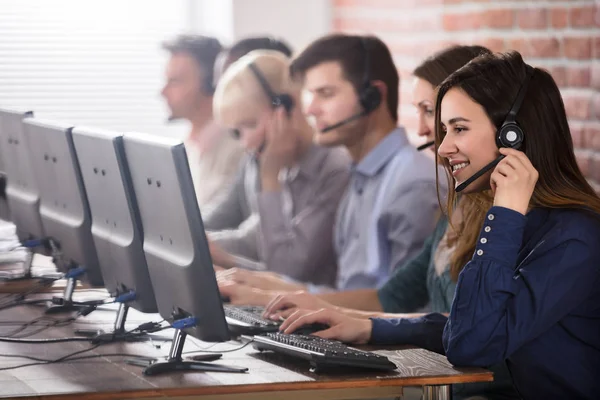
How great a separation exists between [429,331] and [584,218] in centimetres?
39

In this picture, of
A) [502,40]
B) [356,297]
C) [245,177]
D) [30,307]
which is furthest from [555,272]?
[245,177]

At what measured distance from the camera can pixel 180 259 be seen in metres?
1.83

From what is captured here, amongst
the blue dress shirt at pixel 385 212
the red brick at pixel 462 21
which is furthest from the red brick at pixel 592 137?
the red brick at pixel 462 21

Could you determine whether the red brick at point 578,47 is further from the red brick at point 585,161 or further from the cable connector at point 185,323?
the cable connector at point 185,323

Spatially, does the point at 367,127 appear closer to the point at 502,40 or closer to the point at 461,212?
the point at 502,40

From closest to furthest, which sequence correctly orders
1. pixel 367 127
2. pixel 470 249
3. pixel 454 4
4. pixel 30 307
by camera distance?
pixel 470 249, pixel 30 307, pixel 367 127, pixel 454 4

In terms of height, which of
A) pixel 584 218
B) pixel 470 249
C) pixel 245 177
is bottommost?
pixel 245 177

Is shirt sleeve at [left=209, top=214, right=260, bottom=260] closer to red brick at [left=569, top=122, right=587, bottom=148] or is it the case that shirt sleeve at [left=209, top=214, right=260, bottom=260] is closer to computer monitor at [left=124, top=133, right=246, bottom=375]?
red brick at [left=569, top=122, right=587, bottom=148]

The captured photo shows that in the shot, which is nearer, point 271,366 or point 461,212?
point 271,366

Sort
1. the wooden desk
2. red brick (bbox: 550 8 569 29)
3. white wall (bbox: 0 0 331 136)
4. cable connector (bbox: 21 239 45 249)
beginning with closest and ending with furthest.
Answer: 1. the wooden desk
2. cable connector (bbox: 21 239 45 249)
3. red brick (bbox: 550 8 569 29)
4. white wall (bbox: 0 0 331 136)

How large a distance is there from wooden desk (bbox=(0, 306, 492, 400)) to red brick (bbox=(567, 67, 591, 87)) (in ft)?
3.70

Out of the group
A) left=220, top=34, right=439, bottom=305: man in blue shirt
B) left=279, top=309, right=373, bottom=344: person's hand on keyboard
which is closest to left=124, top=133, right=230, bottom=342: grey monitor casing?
left=279, top=309, right=373, bottom=344: person's hand on keyboard

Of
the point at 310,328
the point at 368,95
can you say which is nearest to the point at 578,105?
the point at 368,95

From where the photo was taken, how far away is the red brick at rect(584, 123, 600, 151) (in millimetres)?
2729
